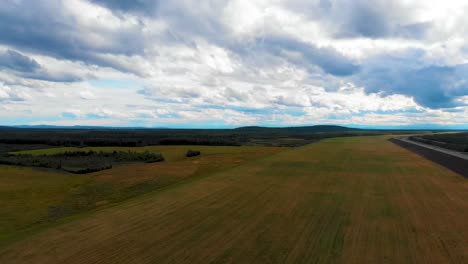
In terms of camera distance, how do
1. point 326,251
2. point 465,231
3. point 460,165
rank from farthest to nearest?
point 460,165 → point 465,231 → point 326,251

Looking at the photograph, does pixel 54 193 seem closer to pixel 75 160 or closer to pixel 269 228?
pixel 269 228

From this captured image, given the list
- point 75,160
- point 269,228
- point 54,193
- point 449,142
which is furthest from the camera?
point 449,142

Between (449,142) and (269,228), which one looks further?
(449,142)

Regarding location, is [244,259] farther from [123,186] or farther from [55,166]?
[55,166]

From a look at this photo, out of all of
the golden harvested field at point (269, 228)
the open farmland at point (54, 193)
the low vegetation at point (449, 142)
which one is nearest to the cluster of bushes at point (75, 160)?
the open farmland at point (54, 193)

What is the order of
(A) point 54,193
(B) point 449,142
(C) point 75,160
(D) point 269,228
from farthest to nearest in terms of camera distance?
(B) point 449,142 → (C) point 75,160 → (A) point 54,193 → (D) point 269,228

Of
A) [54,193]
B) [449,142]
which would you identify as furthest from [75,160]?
[449,142]

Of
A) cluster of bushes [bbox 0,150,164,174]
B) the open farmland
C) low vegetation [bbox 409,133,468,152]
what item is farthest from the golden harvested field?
low vegetation [bbox 409,133,468,152]

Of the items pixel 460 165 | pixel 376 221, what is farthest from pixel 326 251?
pixel 460 165
